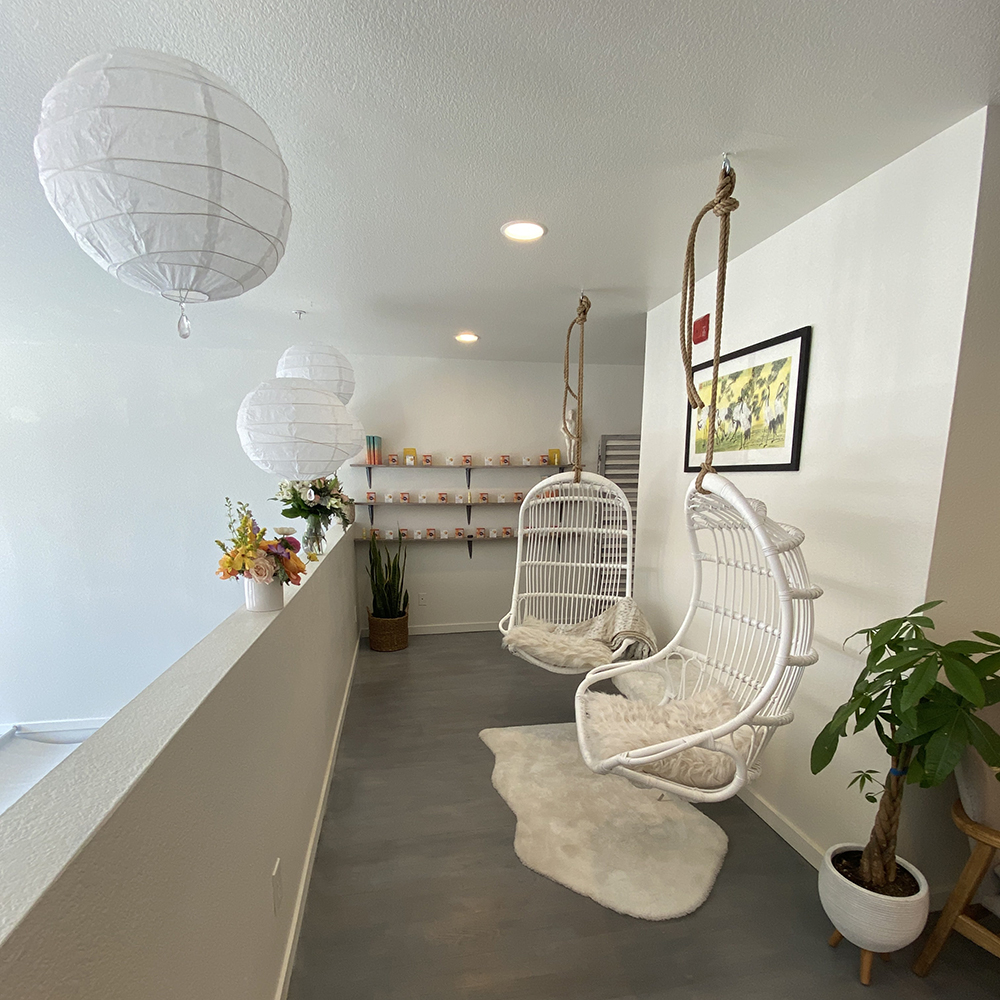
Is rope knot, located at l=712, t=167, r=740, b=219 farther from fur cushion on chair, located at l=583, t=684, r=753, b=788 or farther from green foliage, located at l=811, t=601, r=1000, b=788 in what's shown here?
fur cushion on chair, located at l=583, t=684, r=753, b=788

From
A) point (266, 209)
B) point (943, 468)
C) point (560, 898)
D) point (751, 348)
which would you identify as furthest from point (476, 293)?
point (560, 898)

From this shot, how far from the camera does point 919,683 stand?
1198 millimetres

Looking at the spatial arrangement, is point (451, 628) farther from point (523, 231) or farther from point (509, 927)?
point (523, 231)

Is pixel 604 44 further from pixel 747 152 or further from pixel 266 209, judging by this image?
pixel 266 209

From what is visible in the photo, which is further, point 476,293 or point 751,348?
point 476,293

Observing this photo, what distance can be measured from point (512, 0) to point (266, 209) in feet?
2.12

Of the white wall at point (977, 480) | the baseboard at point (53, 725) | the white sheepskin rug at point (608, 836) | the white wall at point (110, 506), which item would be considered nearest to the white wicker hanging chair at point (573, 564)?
the white sheepskin rug at point (608, 836)

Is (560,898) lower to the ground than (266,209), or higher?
lower

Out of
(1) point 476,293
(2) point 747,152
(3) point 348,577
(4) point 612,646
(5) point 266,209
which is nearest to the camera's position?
(5) point 266,209

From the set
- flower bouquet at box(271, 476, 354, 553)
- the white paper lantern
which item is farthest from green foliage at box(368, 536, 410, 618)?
the white paper lantern

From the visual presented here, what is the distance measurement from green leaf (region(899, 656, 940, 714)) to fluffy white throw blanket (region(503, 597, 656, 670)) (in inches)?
42.4

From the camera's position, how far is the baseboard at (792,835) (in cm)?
160

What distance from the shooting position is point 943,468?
1388 millimetres

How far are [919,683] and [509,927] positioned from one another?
1.39m
